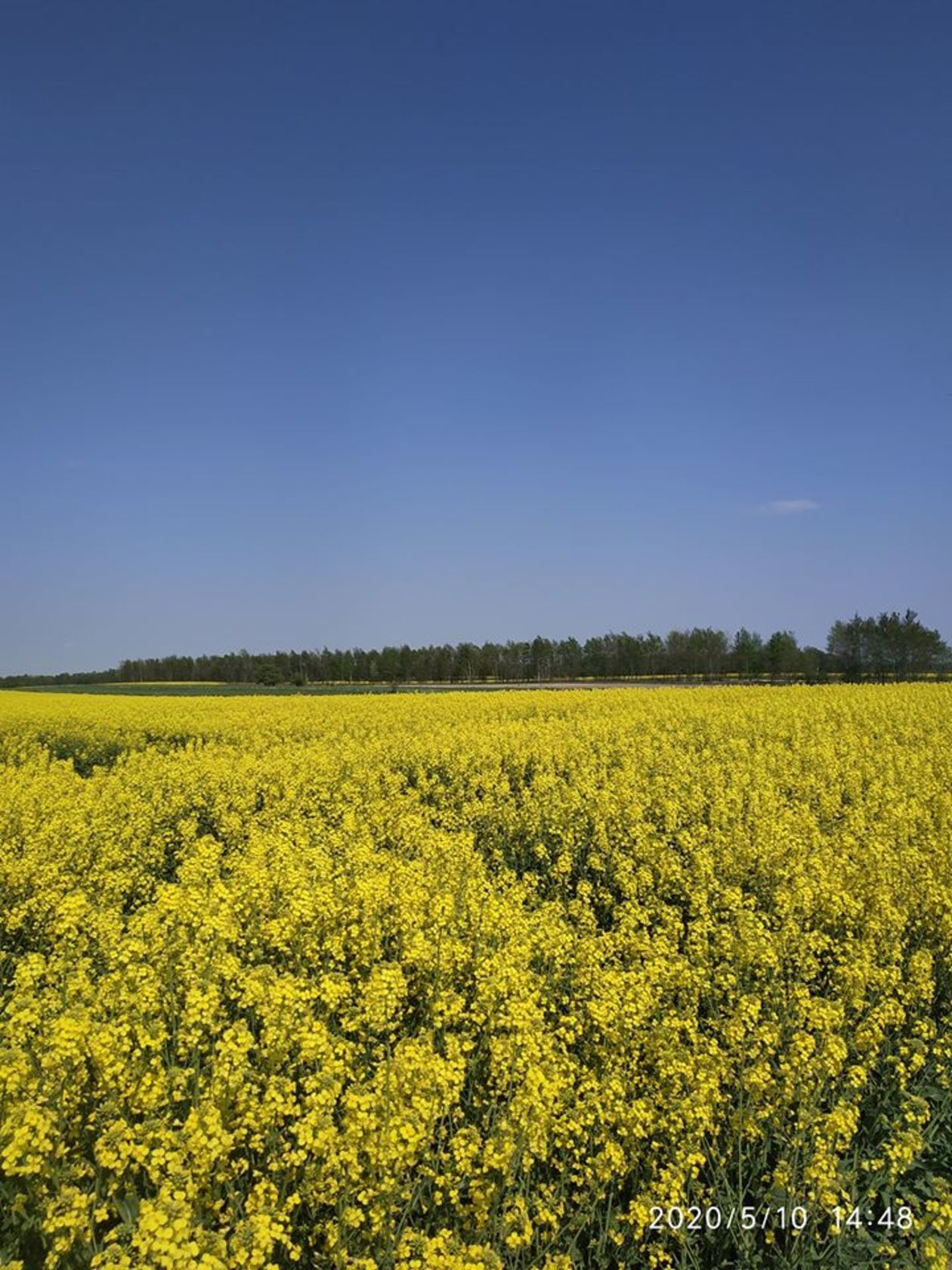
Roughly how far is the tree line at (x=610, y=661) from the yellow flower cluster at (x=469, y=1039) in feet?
225

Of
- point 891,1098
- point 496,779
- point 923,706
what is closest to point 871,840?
point 891,1098

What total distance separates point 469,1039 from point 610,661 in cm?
9490

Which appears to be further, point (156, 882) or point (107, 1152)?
point (156, 882)

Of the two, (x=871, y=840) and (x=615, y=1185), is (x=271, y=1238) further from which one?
(x=871, y=840)

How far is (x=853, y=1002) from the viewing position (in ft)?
15.8

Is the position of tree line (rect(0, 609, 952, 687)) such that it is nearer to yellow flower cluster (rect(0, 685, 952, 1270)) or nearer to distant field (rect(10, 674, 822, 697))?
distant field (rect(10, 674, 822, 697))

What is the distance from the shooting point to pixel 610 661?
97.5 metres

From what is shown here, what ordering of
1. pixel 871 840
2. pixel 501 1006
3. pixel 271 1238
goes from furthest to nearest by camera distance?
pixel 871 840, pixel 501 1006, pixel 271 1238

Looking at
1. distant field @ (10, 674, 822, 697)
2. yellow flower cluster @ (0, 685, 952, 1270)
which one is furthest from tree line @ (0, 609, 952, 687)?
yellow flower cluster @ (0, 685, 952, 1270)

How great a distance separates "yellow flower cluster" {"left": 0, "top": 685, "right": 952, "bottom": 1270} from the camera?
3225mm

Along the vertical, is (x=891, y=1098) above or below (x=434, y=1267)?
below

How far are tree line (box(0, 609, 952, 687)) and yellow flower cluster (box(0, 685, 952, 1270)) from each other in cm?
6861

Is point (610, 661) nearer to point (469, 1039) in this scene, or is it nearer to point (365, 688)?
point (365, 688)

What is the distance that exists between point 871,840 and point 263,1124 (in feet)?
22.0
